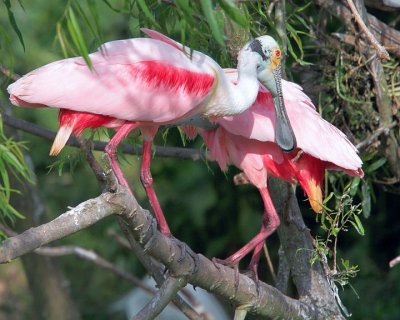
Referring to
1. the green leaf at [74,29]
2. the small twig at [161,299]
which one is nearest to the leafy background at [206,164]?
the green leaf at [74,29]

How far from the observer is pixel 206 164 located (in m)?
4.92

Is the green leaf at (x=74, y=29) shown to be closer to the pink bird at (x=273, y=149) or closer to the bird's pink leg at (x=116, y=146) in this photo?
the bird's pink leg at (x=116, y=146)

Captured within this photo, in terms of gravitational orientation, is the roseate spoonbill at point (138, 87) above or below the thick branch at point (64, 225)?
below

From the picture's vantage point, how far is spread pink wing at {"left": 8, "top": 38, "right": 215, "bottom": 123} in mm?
3939

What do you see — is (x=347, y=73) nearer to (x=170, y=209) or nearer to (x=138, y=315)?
(x=138, y=315)

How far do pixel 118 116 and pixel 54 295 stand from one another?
115 inches

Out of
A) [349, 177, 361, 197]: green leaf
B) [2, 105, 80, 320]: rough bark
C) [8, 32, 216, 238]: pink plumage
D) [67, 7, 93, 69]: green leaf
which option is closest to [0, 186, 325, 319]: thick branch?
[8, 32, 216, 238]: pink plumage

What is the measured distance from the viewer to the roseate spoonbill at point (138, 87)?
12.8ft

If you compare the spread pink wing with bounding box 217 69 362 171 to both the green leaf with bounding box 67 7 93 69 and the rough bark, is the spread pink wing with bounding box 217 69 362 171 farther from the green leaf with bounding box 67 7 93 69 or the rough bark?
the rough bark

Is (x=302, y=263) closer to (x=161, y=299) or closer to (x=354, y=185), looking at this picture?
(x=354, y=185)

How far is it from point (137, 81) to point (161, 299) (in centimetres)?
87

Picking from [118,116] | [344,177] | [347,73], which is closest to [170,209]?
[344,177]

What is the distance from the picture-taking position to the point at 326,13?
4973 mm

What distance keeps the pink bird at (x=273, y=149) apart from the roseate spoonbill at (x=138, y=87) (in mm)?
224
